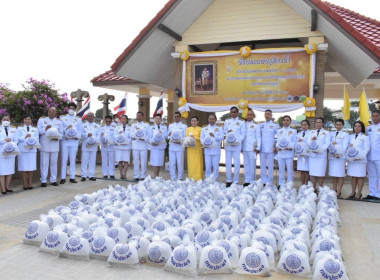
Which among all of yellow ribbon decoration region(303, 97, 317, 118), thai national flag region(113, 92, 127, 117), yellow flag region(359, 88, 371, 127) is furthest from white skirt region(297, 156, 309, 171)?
thai national flag region(113, 92, 127, 117)

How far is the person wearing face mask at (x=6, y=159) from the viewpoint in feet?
23.7

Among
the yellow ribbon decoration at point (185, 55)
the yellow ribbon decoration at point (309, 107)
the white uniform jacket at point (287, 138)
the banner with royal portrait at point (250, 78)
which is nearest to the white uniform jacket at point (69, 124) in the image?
the banner with royal portrait at point (250, 78)

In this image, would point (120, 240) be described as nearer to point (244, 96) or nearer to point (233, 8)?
point (244, 96)

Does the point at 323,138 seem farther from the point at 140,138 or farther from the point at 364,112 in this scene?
the point at 140,138

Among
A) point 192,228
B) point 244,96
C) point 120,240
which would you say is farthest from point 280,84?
point 120,240

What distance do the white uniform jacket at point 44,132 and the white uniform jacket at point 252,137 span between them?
Answer: 4498mm

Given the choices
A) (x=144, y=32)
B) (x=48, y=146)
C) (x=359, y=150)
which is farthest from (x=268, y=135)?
(x=48, y=146)

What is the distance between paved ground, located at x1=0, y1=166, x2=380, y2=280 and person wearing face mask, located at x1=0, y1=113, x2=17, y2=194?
0.74 metres

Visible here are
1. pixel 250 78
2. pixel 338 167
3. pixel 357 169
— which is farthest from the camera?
pixel 250 78

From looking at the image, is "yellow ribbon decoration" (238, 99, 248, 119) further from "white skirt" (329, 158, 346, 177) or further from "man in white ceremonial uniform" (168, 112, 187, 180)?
"white skirt" (329, 158, 346, 177)

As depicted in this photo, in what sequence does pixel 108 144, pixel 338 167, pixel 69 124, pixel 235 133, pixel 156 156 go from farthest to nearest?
pixel 108 144 → pixel 156 156 → pixel 69 124 → pixel 235 133 → pixel 338 167

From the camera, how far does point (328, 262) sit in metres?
3.31

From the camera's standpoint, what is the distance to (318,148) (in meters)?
7.16

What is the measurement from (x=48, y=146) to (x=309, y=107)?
6582 millimetres
